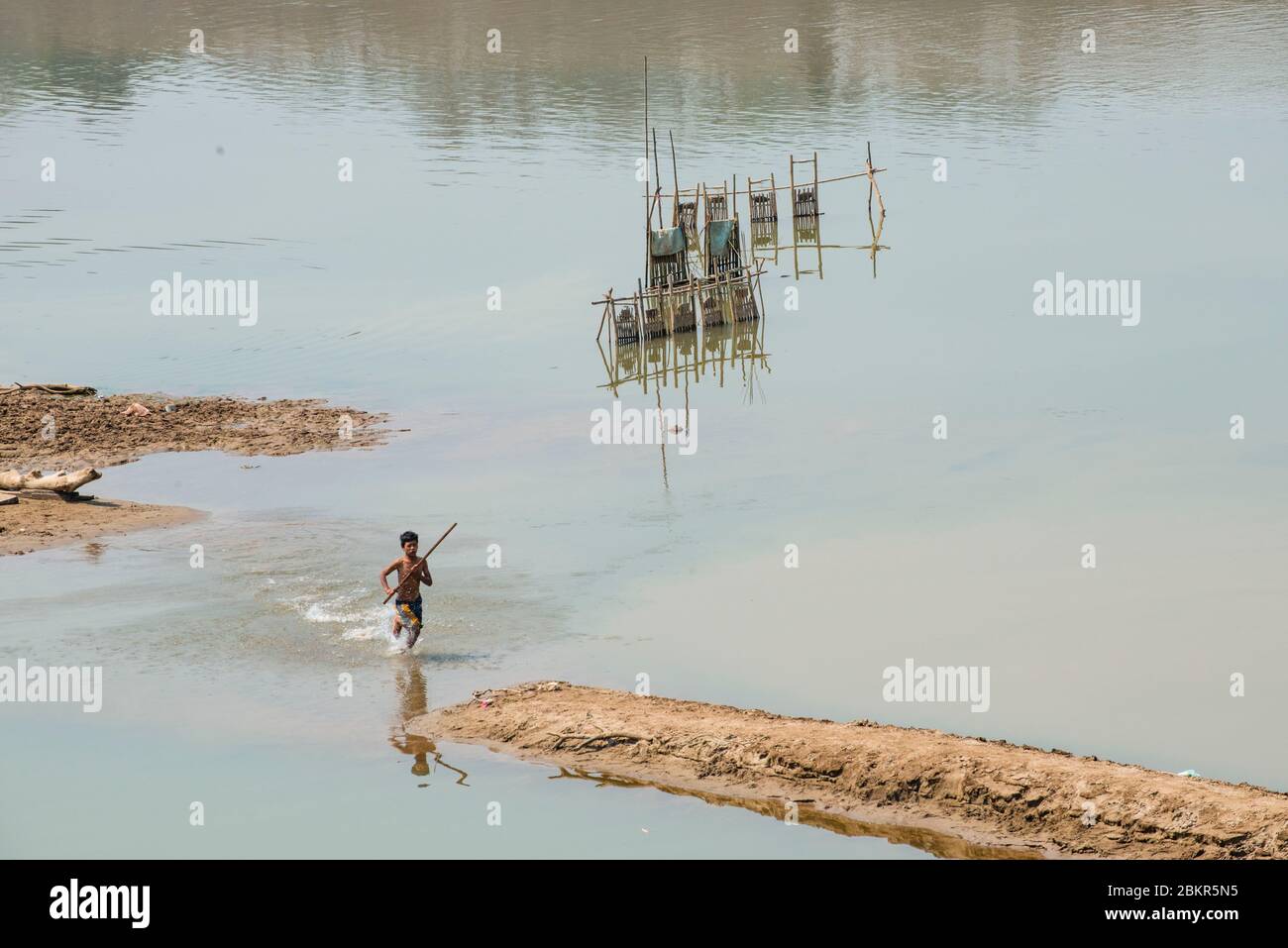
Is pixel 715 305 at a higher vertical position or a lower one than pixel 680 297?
lower

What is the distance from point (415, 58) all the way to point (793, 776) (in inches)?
2246

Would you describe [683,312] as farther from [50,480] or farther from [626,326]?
[50,480]

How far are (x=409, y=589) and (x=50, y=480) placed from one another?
22.9 feet

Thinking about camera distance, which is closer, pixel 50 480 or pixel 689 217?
pixel 50 480

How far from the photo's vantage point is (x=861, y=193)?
44656mm

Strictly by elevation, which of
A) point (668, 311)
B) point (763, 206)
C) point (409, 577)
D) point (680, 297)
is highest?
point (763, 206)

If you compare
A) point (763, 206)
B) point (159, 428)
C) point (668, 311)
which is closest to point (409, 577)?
point (159, 428)

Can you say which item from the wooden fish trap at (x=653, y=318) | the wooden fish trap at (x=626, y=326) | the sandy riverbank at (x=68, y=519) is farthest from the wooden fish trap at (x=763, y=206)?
the sandy riverbank at (x=68, y=519)

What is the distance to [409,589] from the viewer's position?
15961 millimetres

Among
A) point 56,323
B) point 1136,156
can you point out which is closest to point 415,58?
point 1136,156

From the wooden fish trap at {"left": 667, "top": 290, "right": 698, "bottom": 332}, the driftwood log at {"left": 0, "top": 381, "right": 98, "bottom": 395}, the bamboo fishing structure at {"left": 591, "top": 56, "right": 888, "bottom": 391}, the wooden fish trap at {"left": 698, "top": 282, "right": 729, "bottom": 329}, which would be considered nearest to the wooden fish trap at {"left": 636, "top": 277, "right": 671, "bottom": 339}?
the bamboo fishing structure at {"left": 591, "top": 56, "right": 888, "bottom": 391}

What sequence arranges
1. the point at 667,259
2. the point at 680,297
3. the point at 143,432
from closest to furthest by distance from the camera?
the point at 143,432 → the point at 680,297 → the point at 667,259

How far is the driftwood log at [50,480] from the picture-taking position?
66.9 ft

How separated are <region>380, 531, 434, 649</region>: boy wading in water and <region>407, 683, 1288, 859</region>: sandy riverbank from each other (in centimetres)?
150
